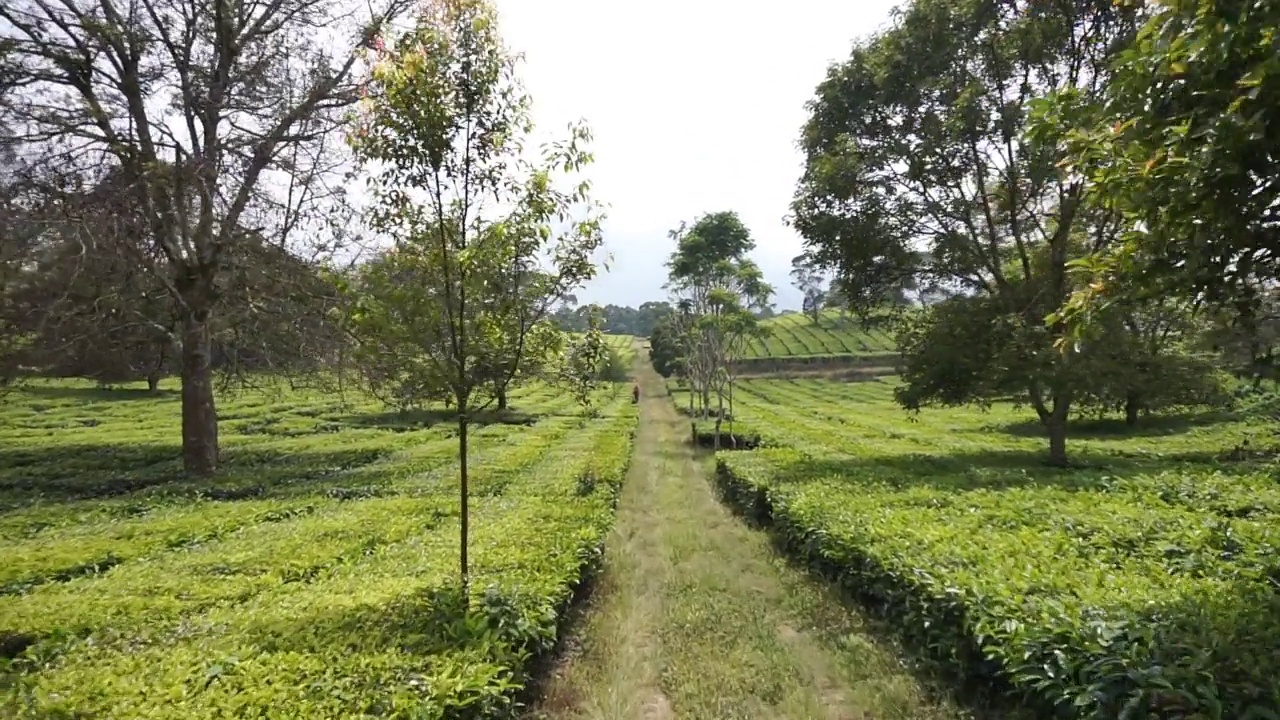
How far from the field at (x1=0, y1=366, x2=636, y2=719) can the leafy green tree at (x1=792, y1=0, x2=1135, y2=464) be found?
9.01 m

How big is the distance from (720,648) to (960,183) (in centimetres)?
1450

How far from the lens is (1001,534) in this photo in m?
8.38

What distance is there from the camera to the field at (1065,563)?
444cm

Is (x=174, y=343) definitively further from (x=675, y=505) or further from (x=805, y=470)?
(x=805, y=470)

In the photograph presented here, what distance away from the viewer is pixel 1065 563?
272 inches

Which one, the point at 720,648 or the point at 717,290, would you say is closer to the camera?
the point at 720,648

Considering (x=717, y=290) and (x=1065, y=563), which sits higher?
(x=717, y=290)

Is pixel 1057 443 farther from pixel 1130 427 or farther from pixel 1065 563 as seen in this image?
pixel 1130 427

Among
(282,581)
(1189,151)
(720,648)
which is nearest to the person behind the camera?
(1189,151)

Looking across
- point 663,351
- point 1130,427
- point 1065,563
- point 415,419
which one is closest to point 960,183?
point 1065,563

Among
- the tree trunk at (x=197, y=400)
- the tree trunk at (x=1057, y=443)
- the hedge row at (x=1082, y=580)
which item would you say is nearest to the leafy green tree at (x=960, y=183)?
the tree trunk at (x=1057, y=443)

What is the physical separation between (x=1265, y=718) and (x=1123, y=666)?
744mm

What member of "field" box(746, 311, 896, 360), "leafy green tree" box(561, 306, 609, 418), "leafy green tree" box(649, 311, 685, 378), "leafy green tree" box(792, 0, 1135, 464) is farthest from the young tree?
"field" box(746, 311, 896, 360)

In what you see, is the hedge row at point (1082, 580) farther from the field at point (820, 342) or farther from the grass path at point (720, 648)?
the field at point (820, 342)
